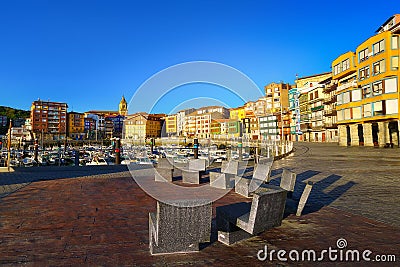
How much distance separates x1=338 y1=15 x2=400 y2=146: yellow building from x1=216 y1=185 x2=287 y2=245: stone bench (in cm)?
3614

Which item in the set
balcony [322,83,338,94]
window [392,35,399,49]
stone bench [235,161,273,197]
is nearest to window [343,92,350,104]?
window [392,35,399,49]

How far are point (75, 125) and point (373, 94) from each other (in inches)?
5497

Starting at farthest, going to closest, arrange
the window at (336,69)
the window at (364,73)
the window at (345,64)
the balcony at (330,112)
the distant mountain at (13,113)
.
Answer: the distant mountain at (13,113) → the balcony at (330,112) → the window at (336,69) → the window at (345,64) → the window at (364,73)

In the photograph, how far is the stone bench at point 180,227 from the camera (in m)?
3.56

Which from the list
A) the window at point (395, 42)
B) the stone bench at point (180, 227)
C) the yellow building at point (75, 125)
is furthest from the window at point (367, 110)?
the yellow building at point (75, 125)

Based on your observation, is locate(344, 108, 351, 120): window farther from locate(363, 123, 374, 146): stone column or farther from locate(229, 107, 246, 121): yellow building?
locate(229, 107, 246, 121): yellow building

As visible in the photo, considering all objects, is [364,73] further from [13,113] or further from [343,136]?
[13,113]

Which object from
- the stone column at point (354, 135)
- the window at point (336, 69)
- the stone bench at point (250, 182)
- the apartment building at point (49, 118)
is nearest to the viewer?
the stone bench at point (250, 182)

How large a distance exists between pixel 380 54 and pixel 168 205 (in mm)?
39635

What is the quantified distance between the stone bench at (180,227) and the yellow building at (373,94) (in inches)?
1468

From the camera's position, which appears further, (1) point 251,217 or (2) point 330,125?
(2) point 330,125

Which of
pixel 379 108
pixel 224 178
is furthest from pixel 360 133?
pixel 224 178

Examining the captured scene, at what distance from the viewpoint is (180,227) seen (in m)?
3.68

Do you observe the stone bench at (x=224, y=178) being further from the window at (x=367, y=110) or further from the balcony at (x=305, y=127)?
the balcony at (x=305, y=127)
